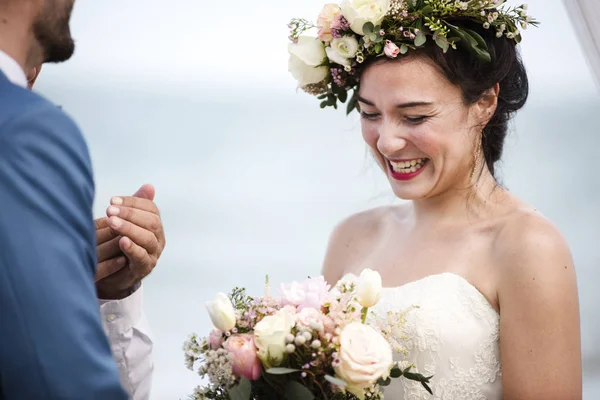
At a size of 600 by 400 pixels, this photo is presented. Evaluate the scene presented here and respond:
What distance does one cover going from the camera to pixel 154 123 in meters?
14.0

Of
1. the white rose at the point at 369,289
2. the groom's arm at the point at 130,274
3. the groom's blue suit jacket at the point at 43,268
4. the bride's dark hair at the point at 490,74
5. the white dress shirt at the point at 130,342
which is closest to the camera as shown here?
the groom's blue suit jacket at the point at 43,268

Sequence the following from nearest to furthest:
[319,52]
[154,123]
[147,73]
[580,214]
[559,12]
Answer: [319,52], [580,214], [559,12], [154,123], [147,73]

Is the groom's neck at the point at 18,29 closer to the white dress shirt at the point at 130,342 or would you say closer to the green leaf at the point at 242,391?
the green leaf at the point at 242,391

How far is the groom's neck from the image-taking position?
1.41 meters

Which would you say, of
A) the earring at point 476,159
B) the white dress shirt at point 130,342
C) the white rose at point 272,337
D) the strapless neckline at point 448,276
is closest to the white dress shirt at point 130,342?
the white dress shirt at point 130,342

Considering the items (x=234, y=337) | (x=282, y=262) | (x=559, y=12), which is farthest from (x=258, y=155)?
(x=234, y=337)

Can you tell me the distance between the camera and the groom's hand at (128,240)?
2023 millimetres

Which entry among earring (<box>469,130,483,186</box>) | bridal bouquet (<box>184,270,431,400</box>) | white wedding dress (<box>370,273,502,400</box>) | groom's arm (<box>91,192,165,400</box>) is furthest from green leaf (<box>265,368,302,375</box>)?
earring (<box>469,130,483,186</box>)

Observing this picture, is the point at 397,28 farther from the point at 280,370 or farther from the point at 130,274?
the point at 280,370

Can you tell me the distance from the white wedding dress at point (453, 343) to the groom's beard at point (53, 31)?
1311mm

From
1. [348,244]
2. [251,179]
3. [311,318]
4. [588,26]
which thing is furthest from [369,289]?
[251,179]

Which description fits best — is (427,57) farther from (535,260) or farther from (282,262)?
(282,262)

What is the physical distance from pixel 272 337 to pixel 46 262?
2.40ft

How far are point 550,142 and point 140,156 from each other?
239 inches
